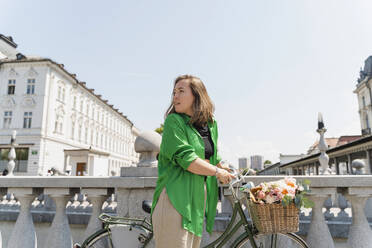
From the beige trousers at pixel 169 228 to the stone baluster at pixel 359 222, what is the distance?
1.89 m

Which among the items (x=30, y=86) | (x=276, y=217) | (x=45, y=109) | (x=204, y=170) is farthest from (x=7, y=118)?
(x=276, y=217)

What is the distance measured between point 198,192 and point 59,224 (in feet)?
6.56

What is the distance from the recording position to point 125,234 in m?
2.33

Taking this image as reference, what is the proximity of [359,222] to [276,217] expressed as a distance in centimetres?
140

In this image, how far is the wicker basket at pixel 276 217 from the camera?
1.80 metres

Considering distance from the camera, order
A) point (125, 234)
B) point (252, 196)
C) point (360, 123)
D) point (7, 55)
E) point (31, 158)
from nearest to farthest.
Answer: point (252, 196), point (125, 234), point (31, 158), point (7, 55), point (360, 123)

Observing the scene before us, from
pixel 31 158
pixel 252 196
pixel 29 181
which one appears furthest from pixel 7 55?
pixel 252 196

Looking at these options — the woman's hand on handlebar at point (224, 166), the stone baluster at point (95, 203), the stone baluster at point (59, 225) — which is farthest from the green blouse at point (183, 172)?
the stone baluster at point (59, 225)

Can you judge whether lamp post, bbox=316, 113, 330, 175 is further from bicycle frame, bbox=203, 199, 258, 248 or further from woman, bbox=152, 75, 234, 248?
woman, bbox=152, 75, 234, 248

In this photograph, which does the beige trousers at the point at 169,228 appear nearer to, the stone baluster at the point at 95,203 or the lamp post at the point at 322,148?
the stone baluster at the point at 95,203

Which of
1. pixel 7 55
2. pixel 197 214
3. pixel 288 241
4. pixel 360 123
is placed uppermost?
pixel 7 55

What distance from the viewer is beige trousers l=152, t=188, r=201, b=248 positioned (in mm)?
1702

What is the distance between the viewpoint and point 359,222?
8.43 feet

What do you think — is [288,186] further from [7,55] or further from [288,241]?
[7,55]
